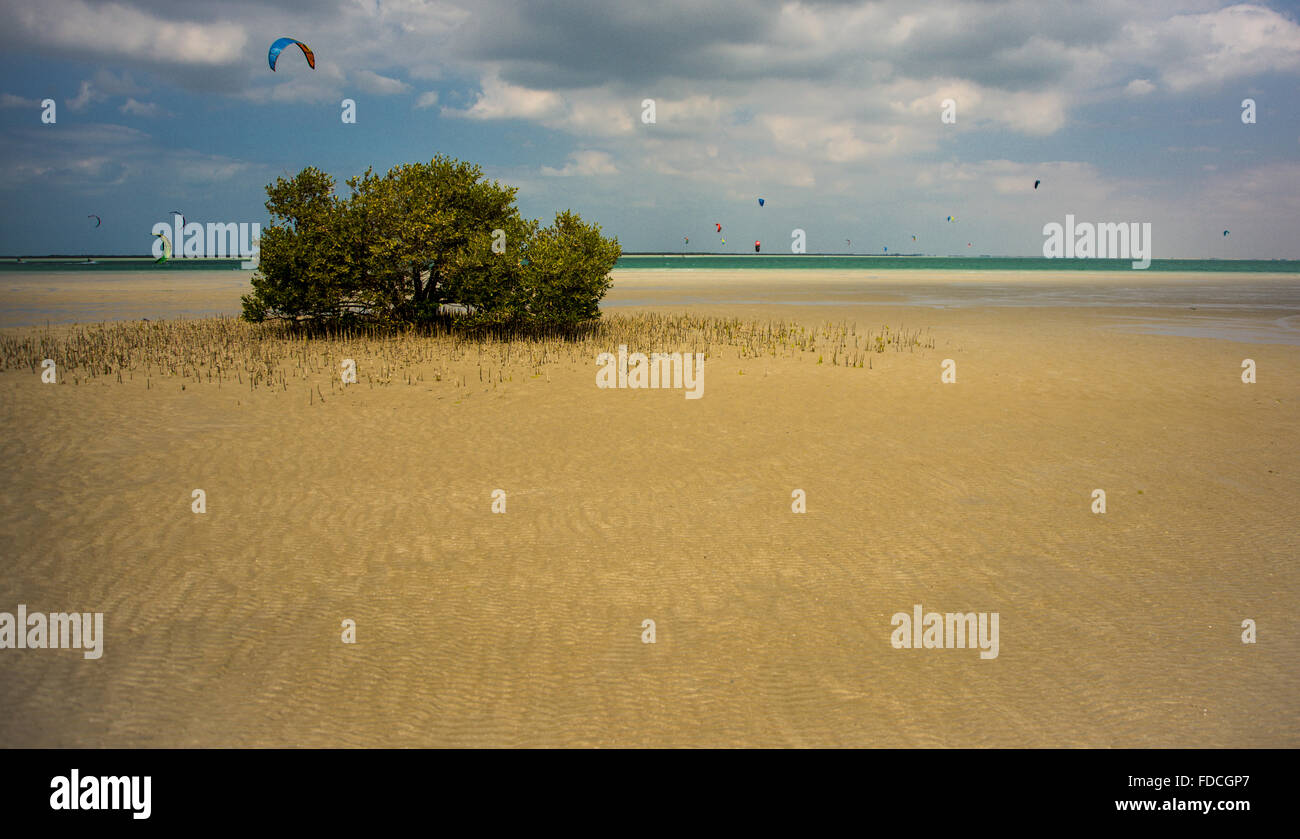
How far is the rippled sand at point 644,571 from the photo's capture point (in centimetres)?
524

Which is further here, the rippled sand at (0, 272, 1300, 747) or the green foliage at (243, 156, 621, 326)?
the green foliage at (243, 156, 621, 326)

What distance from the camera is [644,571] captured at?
7.68 metres

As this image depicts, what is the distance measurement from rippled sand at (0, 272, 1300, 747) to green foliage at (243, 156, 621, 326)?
1099 centimetres

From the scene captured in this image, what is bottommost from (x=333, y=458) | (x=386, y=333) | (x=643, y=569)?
(x=643, y=569)

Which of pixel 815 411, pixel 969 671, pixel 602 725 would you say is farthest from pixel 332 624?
pixel 815 411

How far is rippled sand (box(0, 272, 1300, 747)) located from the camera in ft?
17.2

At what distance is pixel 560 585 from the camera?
733 cm

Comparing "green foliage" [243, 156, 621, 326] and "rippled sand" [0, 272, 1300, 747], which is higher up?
"green foliage" [243, 156, 621, 326]

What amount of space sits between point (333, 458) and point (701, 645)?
26.7 feet

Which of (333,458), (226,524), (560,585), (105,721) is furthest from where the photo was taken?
(333,458)

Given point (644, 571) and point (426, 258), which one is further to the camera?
point (426, 258)

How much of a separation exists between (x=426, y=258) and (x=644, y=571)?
70.7ft

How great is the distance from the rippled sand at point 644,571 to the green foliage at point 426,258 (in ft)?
36.1
